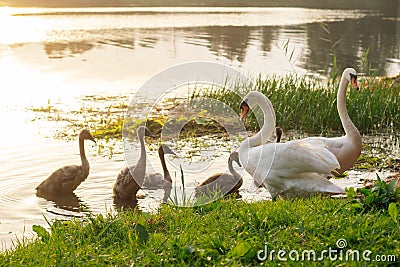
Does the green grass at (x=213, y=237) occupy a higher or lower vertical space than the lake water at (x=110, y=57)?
higher

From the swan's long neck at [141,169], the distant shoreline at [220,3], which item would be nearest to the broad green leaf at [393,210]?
the swan's long neck at [141,169]

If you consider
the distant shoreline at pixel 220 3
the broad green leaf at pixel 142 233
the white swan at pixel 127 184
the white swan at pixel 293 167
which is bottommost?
the distant shoreline at pixel 220 3

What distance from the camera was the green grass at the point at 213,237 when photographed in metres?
4.11

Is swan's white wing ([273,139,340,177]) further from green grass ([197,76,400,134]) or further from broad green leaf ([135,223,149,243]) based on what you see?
green grass ([197,76,400,134])

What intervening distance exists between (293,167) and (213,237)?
8.81ft

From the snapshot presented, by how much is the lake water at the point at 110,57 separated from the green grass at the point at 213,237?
1.09 meters

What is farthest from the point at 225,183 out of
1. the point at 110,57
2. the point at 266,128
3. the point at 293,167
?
the point at 110,57

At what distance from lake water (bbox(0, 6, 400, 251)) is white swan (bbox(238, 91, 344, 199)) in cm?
84

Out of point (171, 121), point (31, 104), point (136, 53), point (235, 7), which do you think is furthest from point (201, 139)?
point (235, 7)

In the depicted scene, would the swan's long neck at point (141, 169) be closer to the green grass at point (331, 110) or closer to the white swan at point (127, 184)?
the white swan at point (127, 184)

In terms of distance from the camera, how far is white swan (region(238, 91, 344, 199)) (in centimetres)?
674

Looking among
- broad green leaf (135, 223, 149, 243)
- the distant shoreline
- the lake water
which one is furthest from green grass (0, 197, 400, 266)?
the distant shoreline

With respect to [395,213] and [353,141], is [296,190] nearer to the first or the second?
[353,141]

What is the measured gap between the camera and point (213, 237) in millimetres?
4344
